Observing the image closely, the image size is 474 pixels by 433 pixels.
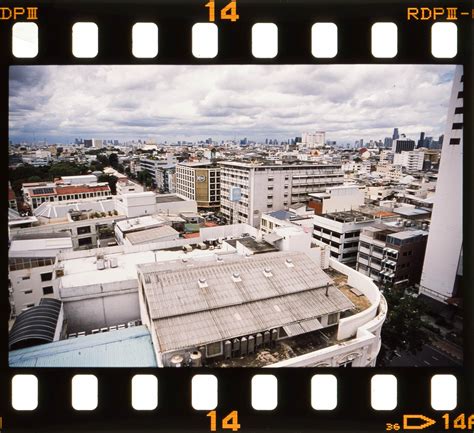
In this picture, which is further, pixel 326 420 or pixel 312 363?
pixel 312 363

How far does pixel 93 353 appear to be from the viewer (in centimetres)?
597

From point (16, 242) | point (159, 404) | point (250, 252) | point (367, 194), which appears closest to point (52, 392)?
point (159, 404)

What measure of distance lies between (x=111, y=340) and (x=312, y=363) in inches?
161

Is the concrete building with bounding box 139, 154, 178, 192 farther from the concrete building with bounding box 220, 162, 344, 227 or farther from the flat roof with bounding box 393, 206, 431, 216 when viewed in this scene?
the flat roof with bounding box 393, 206, 431, 216

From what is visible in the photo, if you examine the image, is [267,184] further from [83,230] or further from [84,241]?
[84,241]

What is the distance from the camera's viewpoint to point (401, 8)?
407cm

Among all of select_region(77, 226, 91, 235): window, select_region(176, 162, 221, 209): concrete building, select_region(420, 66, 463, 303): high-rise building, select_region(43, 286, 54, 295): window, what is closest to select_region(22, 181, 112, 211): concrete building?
select_region(77, 226, 91, 235): window

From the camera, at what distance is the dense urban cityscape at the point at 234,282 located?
19.7ft

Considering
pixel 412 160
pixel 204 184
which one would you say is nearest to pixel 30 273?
pixel 204 184

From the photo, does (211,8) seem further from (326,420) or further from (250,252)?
(250,252)

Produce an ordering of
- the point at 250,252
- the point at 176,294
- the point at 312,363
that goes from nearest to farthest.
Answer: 1. the point at 312,363
2. the point at 176,294
3. the point at 250,252

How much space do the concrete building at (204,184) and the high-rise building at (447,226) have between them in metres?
21.5

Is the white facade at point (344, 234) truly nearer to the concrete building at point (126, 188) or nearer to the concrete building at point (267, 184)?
the concrete building at point (267, 184)

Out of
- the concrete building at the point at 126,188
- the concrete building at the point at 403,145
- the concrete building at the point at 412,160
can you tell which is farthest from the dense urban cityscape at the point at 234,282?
the concrete building at the point at 403,145
